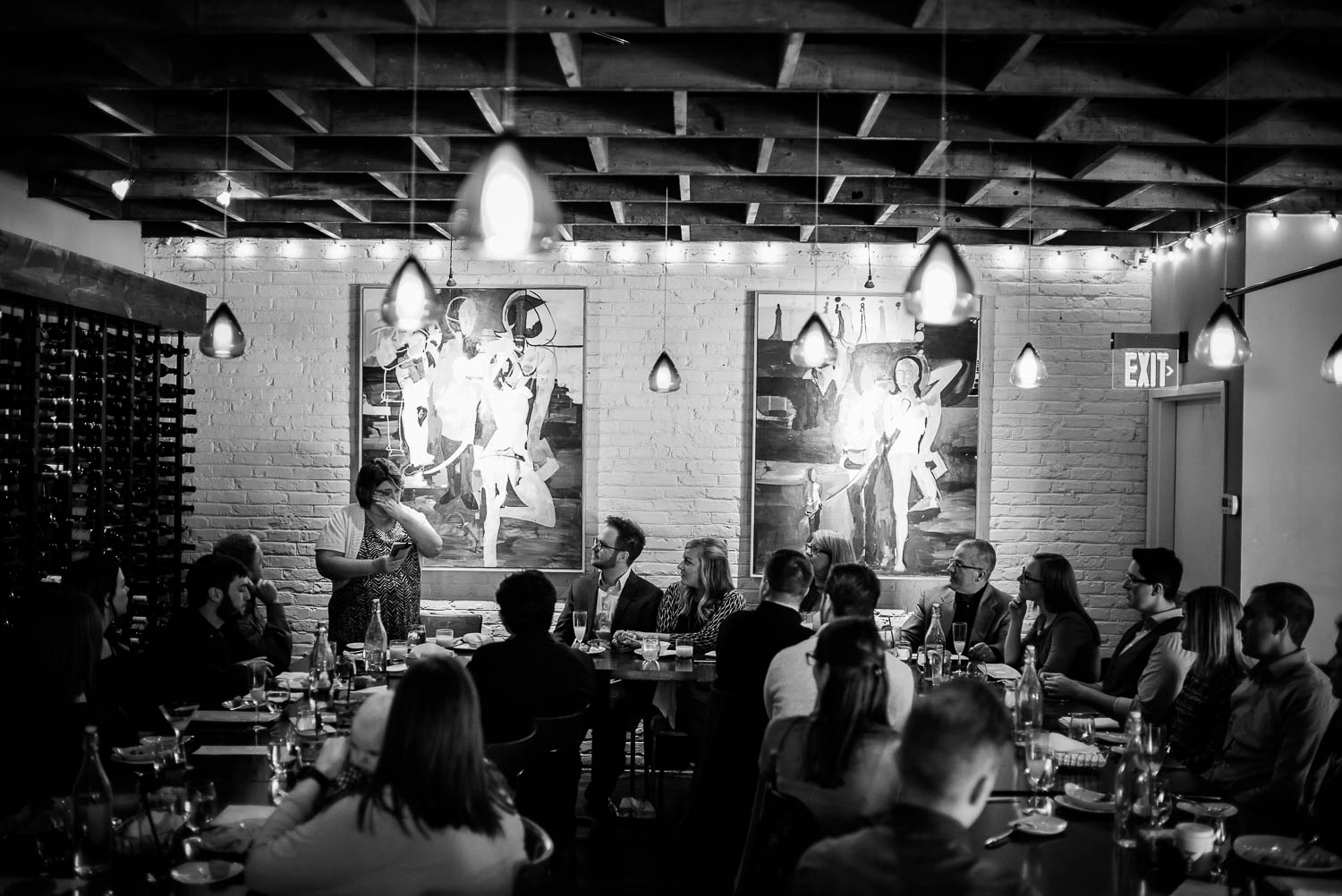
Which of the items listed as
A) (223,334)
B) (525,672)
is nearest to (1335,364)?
(525,672)

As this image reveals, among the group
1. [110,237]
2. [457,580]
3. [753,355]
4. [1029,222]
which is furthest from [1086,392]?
[110,237]

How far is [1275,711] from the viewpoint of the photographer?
12.4 feet

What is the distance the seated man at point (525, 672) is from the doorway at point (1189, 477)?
437cm

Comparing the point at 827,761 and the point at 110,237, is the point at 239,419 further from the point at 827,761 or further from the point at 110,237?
the point at 827,761

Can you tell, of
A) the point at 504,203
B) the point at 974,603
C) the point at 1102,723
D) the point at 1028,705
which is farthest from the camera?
the point at 974,603

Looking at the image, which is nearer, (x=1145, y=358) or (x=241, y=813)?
(x=241, y=813)

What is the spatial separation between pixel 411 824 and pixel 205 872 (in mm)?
667

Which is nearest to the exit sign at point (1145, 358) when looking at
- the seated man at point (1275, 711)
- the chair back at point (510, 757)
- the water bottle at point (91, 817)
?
the seated man at point (1275, 711)

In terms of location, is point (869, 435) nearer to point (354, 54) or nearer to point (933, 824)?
point (354, 54)

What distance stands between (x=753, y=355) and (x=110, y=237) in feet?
14.7

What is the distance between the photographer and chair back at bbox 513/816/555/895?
2.57 metres

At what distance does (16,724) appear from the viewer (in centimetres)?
325

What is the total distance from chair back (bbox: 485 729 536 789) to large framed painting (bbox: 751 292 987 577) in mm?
4490

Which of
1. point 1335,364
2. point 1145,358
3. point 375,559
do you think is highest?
point 1145,358
